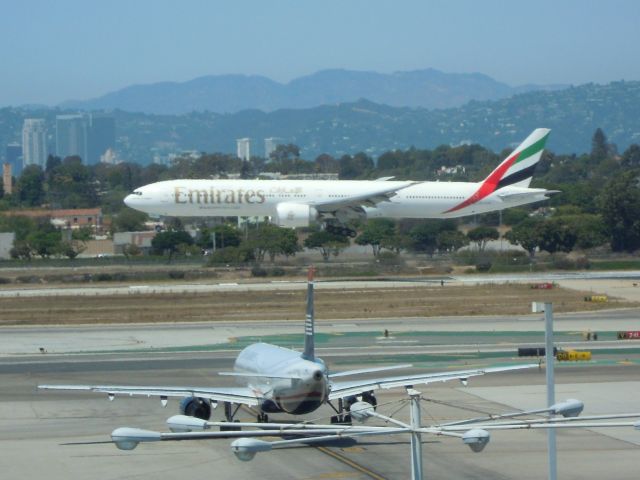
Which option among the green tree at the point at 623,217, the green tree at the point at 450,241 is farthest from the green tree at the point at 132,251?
the green tree at the point at 623,217

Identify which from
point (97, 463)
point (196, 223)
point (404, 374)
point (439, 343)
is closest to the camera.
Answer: point (97, 463)

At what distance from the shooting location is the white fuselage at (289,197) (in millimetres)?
83500

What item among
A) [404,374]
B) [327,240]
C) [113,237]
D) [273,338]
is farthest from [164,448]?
[113,237]

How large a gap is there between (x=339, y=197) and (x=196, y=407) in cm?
5316

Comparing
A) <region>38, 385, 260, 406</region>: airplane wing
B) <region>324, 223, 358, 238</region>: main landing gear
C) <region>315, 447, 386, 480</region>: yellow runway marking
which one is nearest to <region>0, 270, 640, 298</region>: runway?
<region>324, 223, 358, 238</region>: main landing gear

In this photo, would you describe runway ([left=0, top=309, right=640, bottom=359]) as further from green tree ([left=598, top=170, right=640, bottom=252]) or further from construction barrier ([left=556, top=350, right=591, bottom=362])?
green tree ([left=598, top=170, right=640, bottom=252])

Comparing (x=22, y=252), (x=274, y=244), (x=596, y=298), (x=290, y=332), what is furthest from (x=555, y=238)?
(x=290, y=332)

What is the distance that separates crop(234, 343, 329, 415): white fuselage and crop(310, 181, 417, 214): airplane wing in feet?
169

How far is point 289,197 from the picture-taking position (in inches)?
3322

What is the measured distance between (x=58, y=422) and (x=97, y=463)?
5773 mm

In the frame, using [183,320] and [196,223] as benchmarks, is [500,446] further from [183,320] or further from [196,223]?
[196,223]

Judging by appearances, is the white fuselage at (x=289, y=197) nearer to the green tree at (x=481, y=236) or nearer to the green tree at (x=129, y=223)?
the green tree at (x=481, y=236)

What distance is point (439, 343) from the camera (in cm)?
5134

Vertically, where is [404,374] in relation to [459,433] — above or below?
below
